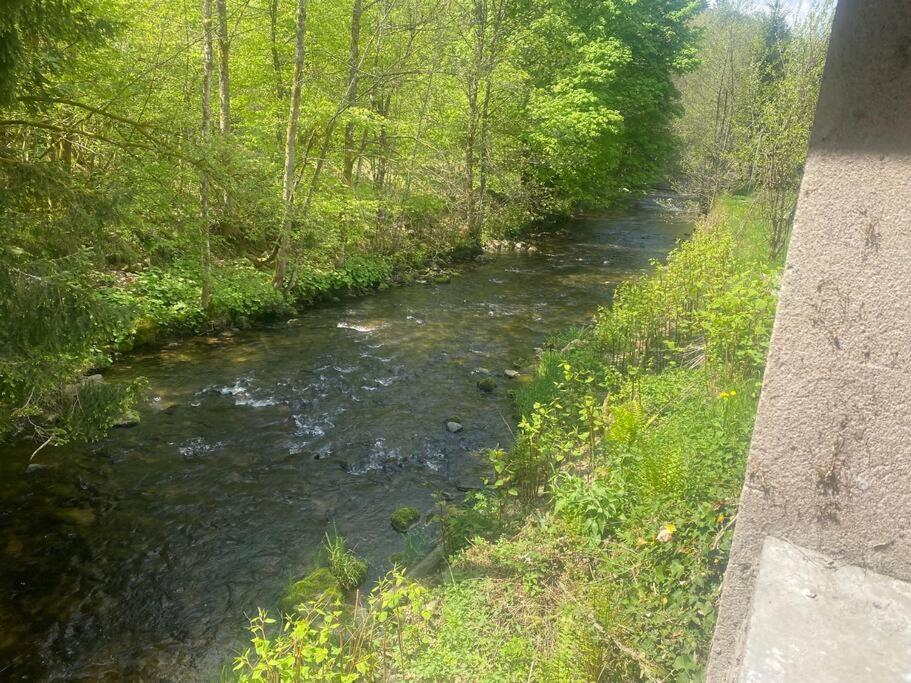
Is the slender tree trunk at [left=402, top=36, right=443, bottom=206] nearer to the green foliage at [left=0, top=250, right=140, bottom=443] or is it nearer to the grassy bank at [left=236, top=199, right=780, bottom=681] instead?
the grassy bank at [left=236, top=199, right=780, bottom=681]

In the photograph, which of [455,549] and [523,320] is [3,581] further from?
[523,320]

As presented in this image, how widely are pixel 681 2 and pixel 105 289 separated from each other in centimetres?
2614

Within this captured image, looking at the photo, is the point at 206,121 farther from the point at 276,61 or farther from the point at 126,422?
the point at 276,61

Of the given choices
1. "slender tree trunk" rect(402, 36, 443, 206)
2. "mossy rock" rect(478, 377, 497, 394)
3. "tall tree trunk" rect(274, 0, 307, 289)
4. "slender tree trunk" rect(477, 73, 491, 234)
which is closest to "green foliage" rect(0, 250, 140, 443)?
"tall tree trunk" rect(274, 0, 307, 289)

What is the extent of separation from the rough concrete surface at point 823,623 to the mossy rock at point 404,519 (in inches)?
169

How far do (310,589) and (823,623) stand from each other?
4.09 metres

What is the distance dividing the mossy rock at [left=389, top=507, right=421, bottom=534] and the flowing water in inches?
4.2

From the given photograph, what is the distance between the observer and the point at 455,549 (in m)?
4.96

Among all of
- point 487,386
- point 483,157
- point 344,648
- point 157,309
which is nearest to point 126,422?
A: point 157,309

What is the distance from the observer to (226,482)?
6535mm

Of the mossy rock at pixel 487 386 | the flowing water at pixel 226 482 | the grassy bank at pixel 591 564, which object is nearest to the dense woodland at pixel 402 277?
the grassy bank at pixel 591 564

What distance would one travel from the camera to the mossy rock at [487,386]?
29.2ft

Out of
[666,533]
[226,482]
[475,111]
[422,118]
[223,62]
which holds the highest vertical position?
[223,62]

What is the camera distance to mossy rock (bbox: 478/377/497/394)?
8.90 metres
